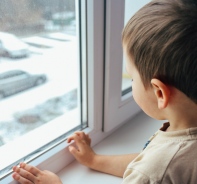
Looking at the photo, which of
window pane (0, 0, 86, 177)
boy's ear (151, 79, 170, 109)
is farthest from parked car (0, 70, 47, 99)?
boy's ear (151, 79, 170, 109)

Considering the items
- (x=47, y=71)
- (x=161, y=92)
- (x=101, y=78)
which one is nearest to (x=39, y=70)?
(x=47, y=71)

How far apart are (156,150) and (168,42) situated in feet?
0.63

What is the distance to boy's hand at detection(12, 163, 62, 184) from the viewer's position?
0.67 metres

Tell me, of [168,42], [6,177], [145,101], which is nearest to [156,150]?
[145,101]

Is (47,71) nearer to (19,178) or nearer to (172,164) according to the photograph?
(19,178)

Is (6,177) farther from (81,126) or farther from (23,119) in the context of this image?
(81,126)

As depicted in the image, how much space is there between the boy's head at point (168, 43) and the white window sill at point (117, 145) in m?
0.29

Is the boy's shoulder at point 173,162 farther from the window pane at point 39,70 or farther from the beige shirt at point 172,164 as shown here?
the window pane at point 39,70

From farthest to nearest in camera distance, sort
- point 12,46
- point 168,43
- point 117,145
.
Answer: point 117,145
point 12,46
point 168,43

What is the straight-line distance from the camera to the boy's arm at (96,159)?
0.76 m

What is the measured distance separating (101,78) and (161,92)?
0.29 m

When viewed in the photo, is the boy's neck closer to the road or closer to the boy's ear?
the boy's ear

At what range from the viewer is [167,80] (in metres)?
0.54

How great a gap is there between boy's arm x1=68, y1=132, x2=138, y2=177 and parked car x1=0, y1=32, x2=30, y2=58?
0.80ft
